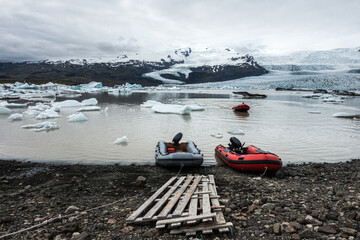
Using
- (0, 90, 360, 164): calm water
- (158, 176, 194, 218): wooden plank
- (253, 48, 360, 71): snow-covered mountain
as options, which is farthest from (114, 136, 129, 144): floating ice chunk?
(253, 48, 360, 71): snow-covered mountain

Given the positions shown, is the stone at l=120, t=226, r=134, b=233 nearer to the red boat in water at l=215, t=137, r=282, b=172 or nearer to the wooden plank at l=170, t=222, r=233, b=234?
the wooden plank at l=170, t=222, r=233, b=234

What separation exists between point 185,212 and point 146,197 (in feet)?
4.26

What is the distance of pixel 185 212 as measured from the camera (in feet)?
13.1

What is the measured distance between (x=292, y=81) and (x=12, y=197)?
73.0m

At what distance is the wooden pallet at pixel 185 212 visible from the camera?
142 inches

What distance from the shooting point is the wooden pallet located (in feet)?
11.8

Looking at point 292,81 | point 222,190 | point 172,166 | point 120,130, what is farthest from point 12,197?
point 292,81

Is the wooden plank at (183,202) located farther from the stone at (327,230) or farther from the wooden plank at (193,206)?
the stone at (327,230)

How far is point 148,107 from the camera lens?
86.6ft

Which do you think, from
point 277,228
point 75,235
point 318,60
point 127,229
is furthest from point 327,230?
point 318,60

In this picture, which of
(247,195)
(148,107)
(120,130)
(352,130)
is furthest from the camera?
(148,107)

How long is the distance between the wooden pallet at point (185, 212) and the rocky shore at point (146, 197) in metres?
0.12

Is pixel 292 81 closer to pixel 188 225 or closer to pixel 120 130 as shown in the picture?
pixel 120 130

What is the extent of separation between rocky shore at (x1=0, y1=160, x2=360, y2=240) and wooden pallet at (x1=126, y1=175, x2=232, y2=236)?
116mm
